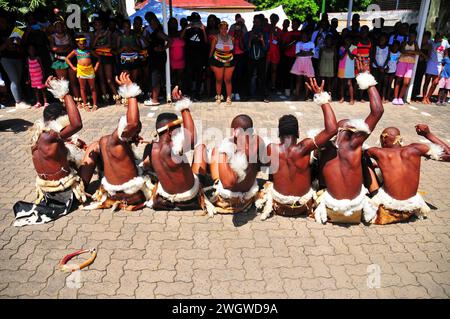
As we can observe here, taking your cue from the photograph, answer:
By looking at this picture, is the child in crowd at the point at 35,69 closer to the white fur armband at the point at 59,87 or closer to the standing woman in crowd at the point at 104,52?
the standing woman in crowd at the point at 104,52

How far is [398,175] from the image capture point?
3.53 meters

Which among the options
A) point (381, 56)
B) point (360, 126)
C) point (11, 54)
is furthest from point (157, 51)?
point (360, 126)

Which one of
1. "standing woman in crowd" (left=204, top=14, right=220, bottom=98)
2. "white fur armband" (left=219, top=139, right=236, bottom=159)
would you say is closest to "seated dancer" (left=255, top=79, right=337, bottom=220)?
"white fur armband" (left=219, top=139, right=236, bottom=159)

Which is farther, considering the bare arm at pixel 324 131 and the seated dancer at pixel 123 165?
the seated dancer at pixel 123 165

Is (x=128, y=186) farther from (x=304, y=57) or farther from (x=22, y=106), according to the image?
(x=304, y=57)

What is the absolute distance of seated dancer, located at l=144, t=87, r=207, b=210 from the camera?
357 cm

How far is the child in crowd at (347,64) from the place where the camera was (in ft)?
27.7

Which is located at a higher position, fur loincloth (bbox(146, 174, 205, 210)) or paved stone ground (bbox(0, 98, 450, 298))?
fur loincloth (bbox(146, 174, 205, 210))

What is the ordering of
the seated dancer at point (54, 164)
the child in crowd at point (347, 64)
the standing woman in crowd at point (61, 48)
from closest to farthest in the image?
1. the seated dancer at point (54, 164)
2. the standing woman in crowd at point (61, 48)
3. the child in crowd at point (347, 64)

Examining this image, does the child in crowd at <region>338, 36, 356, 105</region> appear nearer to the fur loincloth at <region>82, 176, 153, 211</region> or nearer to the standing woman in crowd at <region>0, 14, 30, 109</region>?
the fur loincloth at <region>82, 176, 153, 211</region>

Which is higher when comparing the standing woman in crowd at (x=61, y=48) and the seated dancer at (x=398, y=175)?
the standing woman in crowd at (x=61, y=48)

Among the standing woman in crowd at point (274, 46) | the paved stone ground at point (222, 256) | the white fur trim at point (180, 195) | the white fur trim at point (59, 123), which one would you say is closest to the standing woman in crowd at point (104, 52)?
the standing woman in crowd at point (274, 46)

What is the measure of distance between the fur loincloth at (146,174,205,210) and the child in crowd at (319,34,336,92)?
5935 millimetres

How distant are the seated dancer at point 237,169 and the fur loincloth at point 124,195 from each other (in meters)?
0.76
